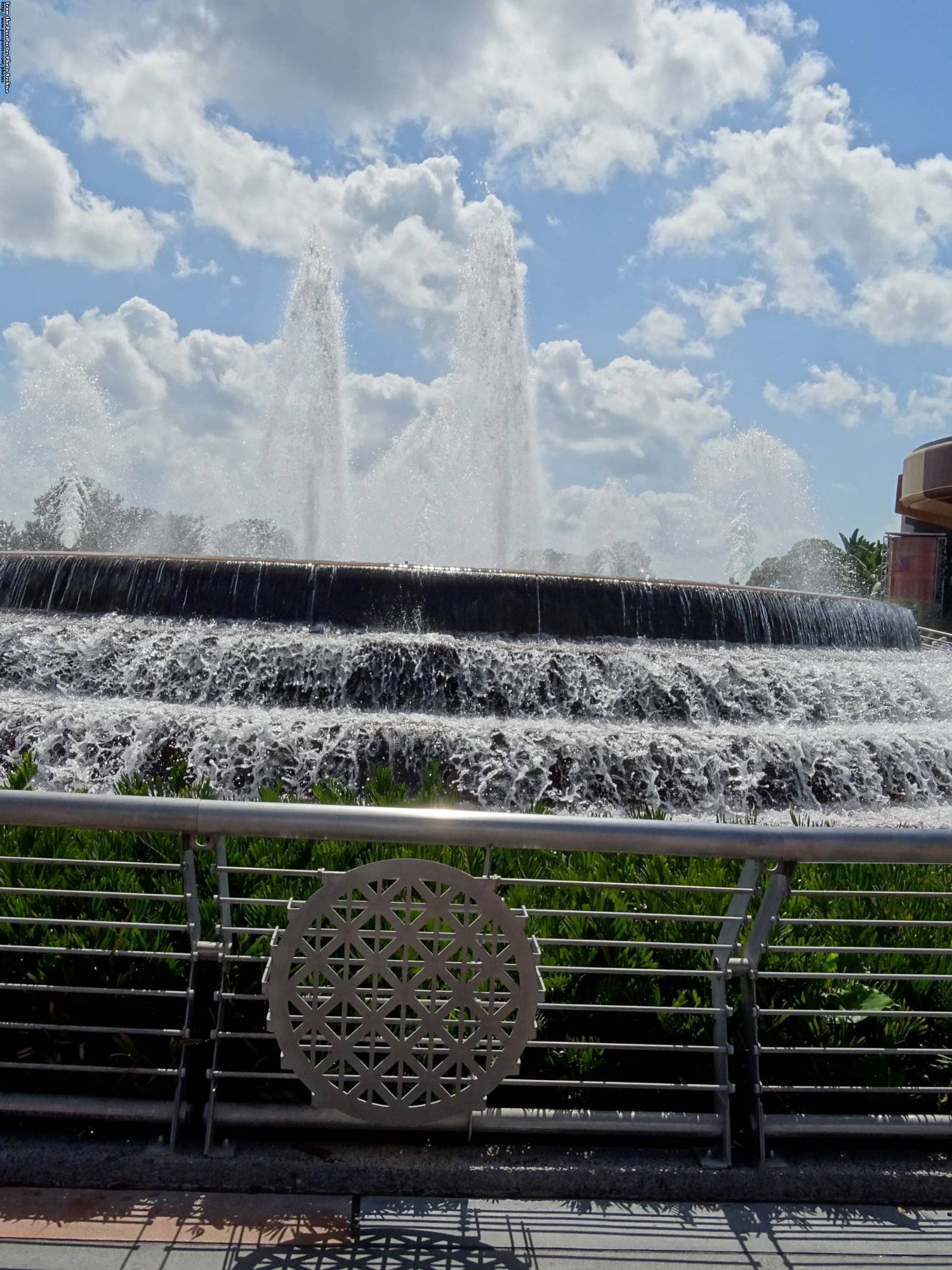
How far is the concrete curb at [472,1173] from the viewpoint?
108 inches

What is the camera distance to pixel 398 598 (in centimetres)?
1298

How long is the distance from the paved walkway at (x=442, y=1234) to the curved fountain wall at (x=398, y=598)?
Answer: 33.9 feet

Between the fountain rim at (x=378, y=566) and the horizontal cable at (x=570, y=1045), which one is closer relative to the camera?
the horizontal cable at (x=570, y=1045)

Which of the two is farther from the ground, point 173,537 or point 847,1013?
point 173,537

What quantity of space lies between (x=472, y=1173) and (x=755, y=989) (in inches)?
34.7

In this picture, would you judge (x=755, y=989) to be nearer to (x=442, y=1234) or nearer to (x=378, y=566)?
(x=442, y=1234)

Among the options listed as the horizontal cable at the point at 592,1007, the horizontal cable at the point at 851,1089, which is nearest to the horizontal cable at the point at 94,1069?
the horizontal cable at the point at 592,1007

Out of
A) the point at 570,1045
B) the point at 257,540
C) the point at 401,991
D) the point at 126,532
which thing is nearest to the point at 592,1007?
the point at 570,1045

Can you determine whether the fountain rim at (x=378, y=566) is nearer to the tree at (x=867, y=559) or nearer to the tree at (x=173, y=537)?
the tree at (x=173, y=537)

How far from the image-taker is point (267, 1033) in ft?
9.43

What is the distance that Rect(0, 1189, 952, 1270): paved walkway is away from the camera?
2.43 m

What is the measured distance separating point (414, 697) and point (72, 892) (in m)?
8.61

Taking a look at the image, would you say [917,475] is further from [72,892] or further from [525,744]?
[72,892]

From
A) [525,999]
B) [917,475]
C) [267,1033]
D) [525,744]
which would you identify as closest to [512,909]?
[525,999]
